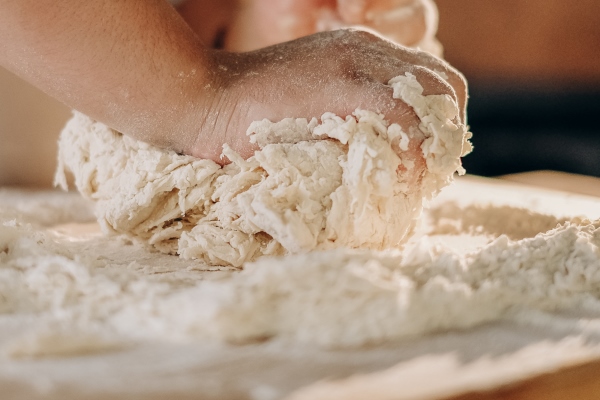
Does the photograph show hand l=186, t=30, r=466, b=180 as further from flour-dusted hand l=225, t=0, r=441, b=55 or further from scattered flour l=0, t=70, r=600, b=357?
flour-dusted hand l=225, t=0, r=441, b=55

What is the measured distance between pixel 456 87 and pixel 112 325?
42cm

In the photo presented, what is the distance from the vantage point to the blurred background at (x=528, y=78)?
4.81 feet

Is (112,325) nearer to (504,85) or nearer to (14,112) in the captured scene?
(14,112)

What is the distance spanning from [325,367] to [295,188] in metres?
0.20

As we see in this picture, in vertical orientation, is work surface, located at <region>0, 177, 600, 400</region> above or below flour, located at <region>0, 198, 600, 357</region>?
below

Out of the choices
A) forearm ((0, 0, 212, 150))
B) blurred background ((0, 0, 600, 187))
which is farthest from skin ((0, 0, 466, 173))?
blurred background ((0, 0, 600, 187))

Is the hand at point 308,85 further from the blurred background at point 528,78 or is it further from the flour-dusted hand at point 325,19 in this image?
the blurred background at point 528,78

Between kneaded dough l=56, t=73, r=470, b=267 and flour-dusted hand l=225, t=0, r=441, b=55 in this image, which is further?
flour-dusted hand l=225, t=0, r=441, b=55

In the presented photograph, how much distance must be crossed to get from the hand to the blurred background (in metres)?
1.00

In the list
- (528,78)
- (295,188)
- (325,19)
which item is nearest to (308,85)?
(295,188)

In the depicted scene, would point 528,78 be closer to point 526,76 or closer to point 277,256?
point 526,76

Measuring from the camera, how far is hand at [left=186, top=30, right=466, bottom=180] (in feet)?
1.70

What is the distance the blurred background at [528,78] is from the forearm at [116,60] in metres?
1.12

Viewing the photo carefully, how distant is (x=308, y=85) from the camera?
1.75 feet
